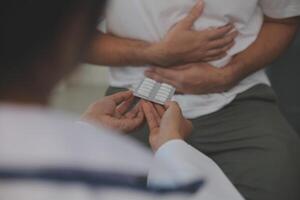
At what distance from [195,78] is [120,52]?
0.56ft

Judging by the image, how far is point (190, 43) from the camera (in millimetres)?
1284

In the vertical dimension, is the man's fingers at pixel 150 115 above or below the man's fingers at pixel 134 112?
above

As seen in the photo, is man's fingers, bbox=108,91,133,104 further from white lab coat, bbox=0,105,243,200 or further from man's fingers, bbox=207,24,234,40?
white lab coat, bbox=0,105,243,200

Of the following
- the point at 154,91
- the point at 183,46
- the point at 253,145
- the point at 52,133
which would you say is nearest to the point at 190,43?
the point at 183,46

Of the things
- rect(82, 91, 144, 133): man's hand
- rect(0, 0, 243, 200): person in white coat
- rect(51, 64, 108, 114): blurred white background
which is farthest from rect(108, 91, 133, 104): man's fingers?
rect(51, 64, 108, 114): blurred white background

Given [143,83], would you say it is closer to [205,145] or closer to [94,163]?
[205,145]

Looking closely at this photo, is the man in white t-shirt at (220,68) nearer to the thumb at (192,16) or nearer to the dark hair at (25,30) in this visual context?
the thumb at (192,16)

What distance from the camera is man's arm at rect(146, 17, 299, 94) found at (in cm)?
130

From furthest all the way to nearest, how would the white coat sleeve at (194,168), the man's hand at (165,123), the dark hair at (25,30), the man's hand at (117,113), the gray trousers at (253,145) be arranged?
the gray trousers at (253,145)
the man's hand at (117,113)
the man's hand at (165,123)
the white coat sleeve at (194,168)
the dark hair at (25,30)

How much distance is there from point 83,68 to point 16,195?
15 cm

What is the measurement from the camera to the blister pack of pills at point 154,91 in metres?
1.22

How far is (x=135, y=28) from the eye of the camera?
131 centimetres

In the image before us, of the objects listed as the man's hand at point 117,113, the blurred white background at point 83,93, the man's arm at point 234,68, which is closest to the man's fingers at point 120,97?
the man's hand at point 117,113

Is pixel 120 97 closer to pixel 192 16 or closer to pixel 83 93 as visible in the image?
pixel 192 16
